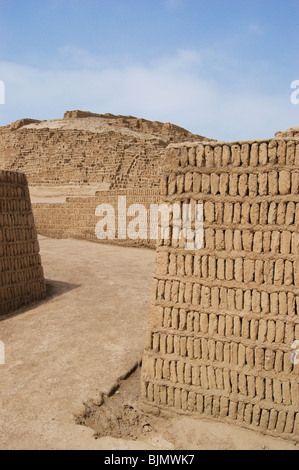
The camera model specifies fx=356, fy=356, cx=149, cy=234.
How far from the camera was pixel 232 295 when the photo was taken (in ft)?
9.64

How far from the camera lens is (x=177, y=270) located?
10.1 ft

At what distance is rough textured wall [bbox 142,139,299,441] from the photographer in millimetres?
2803

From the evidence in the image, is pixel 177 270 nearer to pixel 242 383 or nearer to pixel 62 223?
pixel 242 383

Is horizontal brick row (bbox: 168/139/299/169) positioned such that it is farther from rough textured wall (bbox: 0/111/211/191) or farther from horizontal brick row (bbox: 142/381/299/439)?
rough textured wall (bbox: 0/111/211/191)

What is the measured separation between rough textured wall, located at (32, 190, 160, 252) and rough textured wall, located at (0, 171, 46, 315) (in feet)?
18.4

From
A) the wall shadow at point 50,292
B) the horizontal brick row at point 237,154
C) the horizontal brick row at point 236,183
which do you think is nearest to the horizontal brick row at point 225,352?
the horizontal brick row at point 236,183

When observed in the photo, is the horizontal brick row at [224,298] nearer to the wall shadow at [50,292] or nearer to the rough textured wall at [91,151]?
the wall shadow at [50,292]

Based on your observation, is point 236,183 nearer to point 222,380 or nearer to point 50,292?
point 222,380

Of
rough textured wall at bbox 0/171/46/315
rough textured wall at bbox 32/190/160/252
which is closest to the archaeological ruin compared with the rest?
rough textured wall at bbox 0/171/46/315

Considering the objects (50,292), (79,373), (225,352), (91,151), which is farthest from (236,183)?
(91,151)

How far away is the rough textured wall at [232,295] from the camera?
2.80 metres

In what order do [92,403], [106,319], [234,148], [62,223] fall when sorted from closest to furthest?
[234,148] → [92,403] → [106,319] → [62,223]
